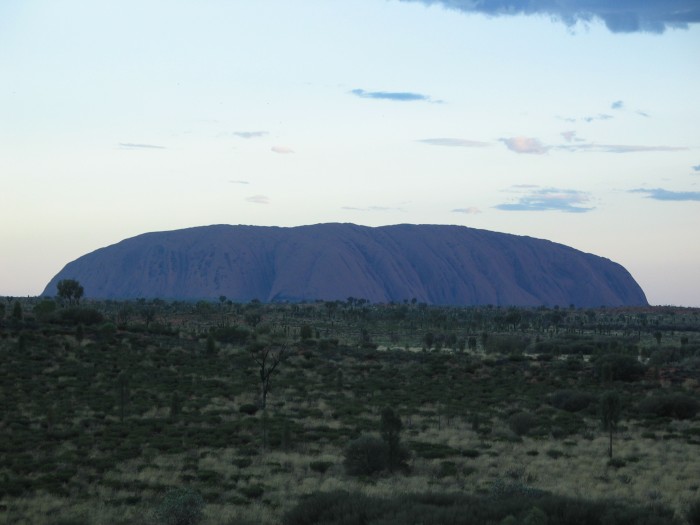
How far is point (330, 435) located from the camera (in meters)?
32.2

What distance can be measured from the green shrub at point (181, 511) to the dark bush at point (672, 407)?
1124 inches

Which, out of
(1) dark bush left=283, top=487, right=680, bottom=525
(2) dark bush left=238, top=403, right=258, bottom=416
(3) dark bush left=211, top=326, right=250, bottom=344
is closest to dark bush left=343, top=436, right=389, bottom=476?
(1) dark bush left=283, top=487, right=680, bottom=525

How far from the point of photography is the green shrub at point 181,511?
18.1 m

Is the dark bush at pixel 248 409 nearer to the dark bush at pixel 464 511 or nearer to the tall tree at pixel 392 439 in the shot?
the tall tree at pixel 392 439

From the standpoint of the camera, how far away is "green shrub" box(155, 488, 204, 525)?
1806cm

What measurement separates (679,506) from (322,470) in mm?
10564

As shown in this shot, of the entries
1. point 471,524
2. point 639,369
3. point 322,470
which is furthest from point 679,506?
point 639,369

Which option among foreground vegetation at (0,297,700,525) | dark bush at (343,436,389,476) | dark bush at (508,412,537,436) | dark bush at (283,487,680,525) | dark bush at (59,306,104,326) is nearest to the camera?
dark bush at (283,487,680,525)

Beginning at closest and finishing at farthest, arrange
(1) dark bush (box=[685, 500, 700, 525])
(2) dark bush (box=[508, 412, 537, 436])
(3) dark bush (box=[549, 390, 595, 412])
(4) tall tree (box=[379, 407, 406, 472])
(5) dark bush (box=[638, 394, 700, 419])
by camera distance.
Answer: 1. (1) dark bush (box=[685, 500, 700, 525])
2. (4) tall tree (box=[379, 407, 406, 472])
3. (2) dark bush (box=[508, 412, 537, 436])
4. (5) dark bush (box=[638, 394, 700, 419])
5. (3) dark bush (box=[549, 390, 595, 412])

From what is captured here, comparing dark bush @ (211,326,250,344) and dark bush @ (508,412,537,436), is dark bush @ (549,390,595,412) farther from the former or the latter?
dark bush @ (211,326,250,344)

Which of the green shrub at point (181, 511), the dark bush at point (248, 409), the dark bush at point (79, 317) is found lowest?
the dark bush at point (248, 409)

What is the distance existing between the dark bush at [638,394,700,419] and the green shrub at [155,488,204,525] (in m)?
28.5

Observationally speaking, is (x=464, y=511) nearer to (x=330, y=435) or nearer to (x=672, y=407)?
(x=330, y=435)

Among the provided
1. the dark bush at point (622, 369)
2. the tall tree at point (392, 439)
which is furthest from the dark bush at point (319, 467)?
the dark bush at point (622, 369)
